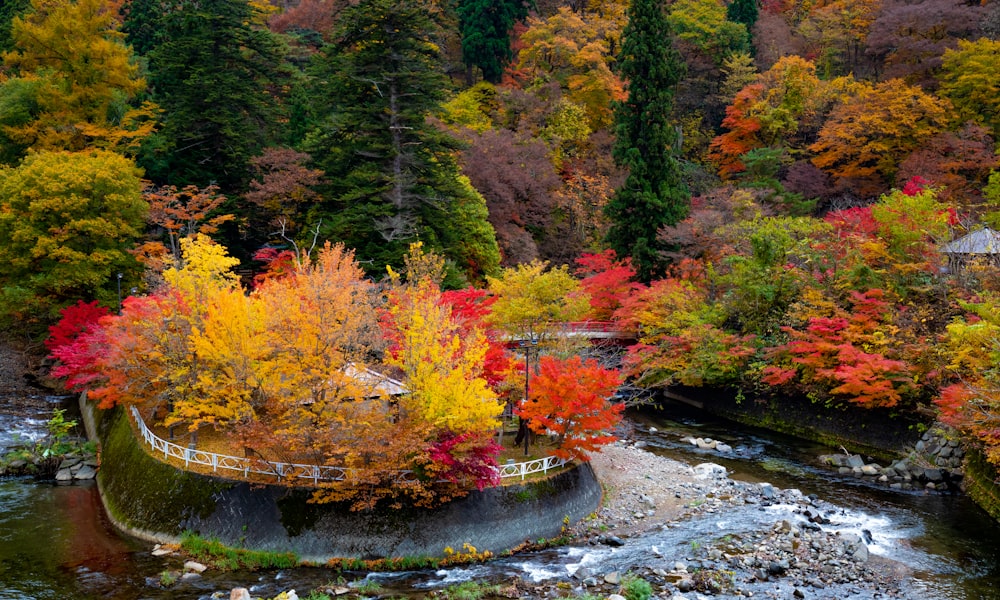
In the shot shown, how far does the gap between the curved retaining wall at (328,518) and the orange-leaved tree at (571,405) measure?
51.2 inches

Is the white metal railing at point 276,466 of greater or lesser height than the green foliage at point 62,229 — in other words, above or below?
below

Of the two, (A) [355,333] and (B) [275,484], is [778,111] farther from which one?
(B) [275,484]

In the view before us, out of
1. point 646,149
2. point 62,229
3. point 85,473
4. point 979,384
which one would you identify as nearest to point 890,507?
point 979,384

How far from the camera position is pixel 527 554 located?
791 inches

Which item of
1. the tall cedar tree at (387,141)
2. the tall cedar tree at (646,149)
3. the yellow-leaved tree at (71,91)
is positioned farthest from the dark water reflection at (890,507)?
the yellow-leaved tree at (71,91)

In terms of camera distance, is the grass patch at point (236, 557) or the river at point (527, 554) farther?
the grass patch at point (236, 557)

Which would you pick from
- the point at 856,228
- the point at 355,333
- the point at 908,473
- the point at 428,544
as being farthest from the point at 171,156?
the point at 908,473

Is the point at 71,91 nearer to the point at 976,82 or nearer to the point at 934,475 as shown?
the point at 934,475

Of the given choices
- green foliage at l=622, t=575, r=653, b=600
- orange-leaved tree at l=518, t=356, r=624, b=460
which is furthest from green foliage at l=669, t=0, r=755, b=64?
green foliage at l=622, t=575, r=653, b=600

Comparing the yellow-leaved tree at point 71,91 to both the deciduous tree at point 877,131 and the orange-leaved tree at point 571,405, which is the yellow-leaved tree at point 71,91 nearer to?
the orange-leaved tree at point 571,405

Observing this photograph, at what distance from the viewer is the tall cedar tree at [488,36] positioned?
60312 mm

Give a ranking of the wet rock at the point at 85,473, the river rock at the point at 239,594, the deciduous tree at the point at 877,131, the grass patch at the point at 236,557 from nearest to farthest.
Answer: the river rock at the point at 239,594, the grass patch at the point at 236,557, the wet rock at the point at 85,473, the deciduous tree at the point at 877,131

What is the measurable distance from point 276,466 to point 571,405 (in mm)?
9017

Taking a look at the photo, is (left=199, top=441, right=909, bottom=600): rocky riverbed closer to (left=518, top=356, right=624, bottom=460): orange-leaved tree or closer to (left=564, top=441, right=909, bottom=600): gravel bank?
(left=564, top=441, right=909, bottom=600): gravel bank
